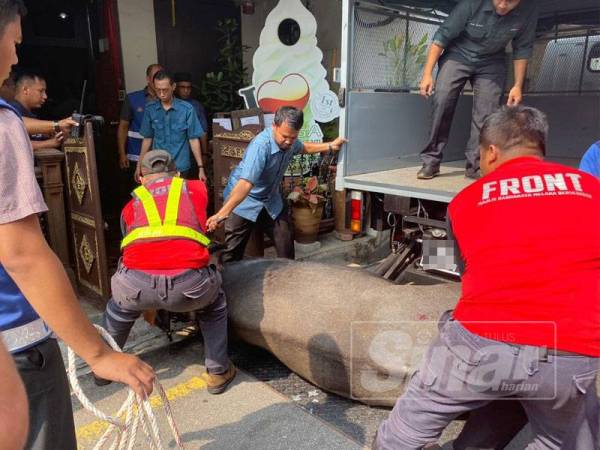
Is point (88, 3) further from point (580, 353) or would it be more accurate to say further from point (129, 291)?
point (580, 353)

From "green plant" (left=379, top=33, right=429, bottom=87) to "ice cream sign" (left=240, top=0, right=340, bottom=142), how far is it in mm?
1477

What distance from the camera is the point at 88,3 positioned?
6.18 m

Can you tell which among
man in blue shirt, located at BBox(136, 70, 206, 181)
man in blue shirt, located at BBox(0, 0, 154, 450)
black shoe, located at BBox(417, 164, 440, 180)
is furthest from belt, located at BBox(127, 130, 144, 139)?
man in blue shirt, located at BBox(0, 0, 154, 450)

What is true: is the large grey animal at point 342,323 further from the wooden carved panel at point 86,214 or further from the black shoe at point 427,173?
the wooden carved panel at point 86,214

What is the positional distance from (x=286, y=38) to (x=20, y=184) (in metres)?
6.14

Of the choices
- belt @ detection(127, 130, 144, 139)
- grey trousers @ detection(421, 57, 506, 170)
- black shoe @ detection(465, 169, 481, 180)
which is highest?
grey trousers @ detection(421, 57, 506, 170)

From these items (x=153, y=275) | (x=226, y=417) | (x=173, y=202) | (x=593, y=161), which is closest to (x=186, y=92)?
(x=173, y=202)

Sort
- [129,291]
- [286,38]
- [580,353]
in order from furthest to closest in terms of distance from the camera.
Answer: [286,38] < [129,291] < [580,353]

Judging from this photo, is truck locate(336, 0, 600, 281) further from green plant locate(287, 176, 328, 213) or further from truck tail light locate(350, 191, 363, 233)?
green plant locate(287, 176, 328, 213)

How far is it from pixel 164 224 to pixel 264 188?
137cm

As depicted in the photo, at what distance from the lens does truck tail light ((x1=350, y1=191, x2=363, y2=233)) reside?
383cm

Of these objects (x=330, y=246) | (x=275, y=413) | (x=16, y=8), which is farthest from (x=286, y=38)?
(x=16, y=8)

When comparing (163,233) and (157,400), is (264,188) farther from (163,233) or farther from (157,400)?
(157,400)

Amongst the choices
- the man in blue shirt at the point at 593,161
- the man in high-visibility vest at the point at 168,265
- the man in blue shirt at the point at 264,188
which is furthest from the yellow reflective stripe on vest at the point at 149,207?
the man in blue shirt at the point at 593,161
